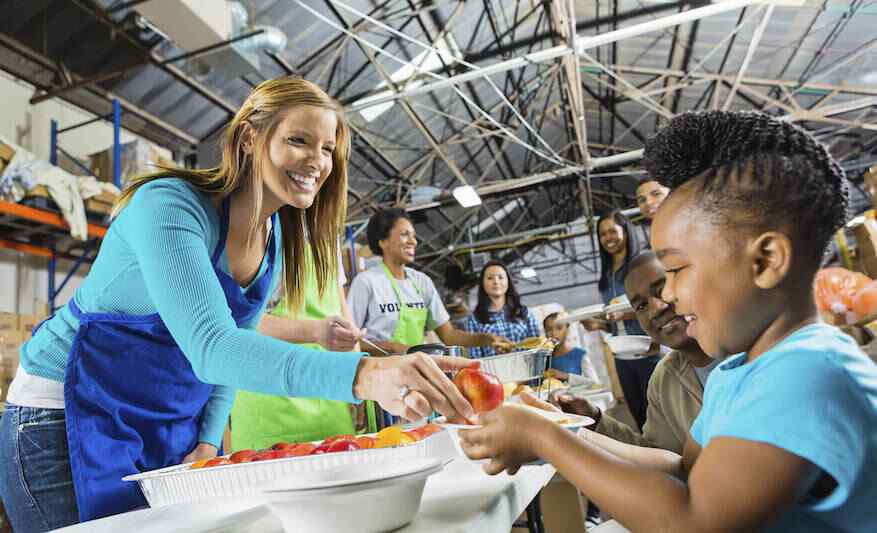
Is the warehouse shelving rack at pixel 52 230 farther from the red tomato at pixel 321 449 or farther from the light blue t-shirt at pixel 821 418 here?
the light blue t-shirt at pixel 821 418

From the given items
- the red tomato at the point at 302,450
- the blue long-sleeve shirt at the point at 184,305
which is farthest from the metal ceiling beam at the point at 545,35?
the red tomato at the point at 302,450

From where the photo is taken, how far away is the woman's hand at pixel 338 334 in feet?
5.78

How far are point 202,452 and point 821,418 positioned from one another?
125 centimetres

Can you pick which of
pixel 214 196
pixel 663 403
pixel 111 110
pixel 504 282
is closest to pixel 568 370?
pixel 504 282

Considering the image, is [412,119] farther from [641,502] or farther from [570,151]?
[641,502]

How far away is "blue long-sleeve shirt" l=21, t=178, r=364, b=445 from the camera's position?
3.11ft

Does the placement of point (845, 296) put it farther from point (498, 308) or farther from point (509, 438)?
point (509, 438)

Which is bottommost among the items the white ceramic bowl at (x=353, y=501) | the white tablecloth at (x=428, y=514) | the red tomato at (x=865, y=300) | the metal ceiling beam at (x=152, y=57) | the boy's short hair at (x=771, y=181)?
the white tablecloth at (x=428, y=514)

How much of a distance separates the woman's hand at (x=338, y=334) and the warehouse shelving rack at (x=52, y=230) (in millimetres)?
4381

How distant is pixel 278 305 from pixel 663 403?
55.6 inches

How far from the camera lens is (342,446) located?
1.05 meters

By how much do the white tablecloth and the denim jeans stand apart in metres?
→ 0.34

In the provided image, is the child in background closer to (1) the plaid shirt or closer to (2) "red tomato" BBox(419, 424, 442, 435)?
(1) the plaid shirt

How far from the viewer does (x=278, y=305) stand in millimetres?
2295
